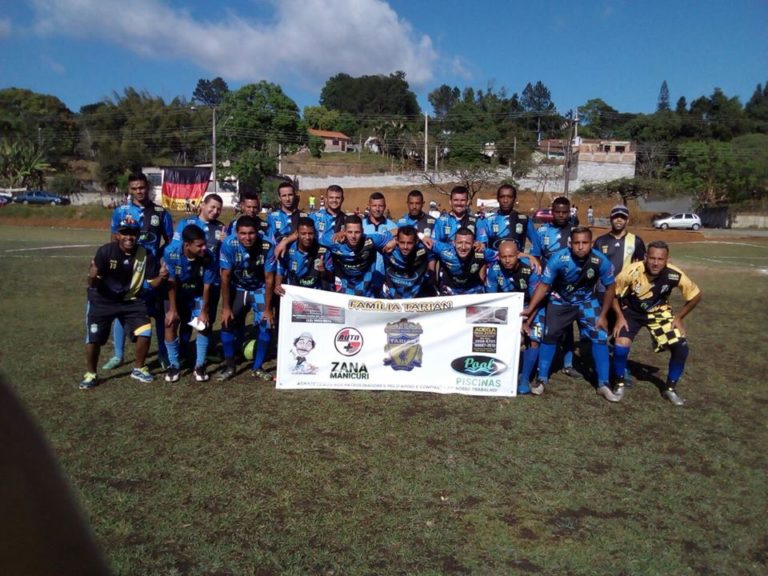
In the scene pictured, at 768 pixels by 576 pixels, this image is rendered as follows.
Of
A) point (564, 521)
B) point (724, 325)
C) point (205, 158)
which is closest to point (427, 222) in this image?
point (564, 521)

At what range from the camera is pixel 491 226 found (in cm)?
829

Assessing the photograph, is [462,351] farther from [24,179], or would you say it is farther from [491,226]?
[24,179]

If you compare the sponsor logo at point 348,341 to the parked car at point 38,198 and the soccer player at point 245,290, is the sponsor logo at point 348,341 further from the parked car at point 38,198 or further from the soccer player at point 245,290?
the parked car at point 38,198

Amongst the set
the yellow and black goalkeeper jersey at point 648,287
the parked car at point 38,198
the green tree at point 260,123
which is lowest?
the yellow and black goalkeeper jersey at point 648,287

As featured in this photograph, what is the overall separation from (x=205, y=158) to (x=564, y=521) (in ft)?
280

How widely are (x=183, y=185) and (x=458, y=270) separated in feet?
111

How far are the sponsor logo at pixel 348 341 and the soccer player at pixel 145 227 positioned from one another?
2.47 m

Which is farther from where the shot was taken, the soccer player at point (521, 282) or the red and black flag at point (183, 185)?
the red and black flag at point (183, 185)

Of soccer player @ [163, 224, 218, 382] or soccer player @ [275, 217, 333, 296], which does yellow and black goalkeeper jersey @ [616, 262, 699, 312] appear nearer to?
soccer player @ [275, 217, 333, 296]

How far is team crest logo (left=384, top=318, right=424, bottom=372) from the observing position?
21.9 feet

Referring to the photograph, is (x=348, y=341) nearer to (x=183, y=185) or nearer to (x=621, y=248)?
(x=621, y=248)

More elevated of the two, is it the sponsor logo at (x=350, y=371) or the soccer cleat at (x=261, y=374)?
the sponsor logo at (x=350, y=371)

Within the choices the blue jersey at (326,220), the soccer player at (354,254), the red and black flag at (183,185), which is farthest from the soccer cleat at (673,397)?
the red and black flag at (183,185)

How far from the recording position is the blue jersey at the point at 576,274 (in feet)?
22.0
